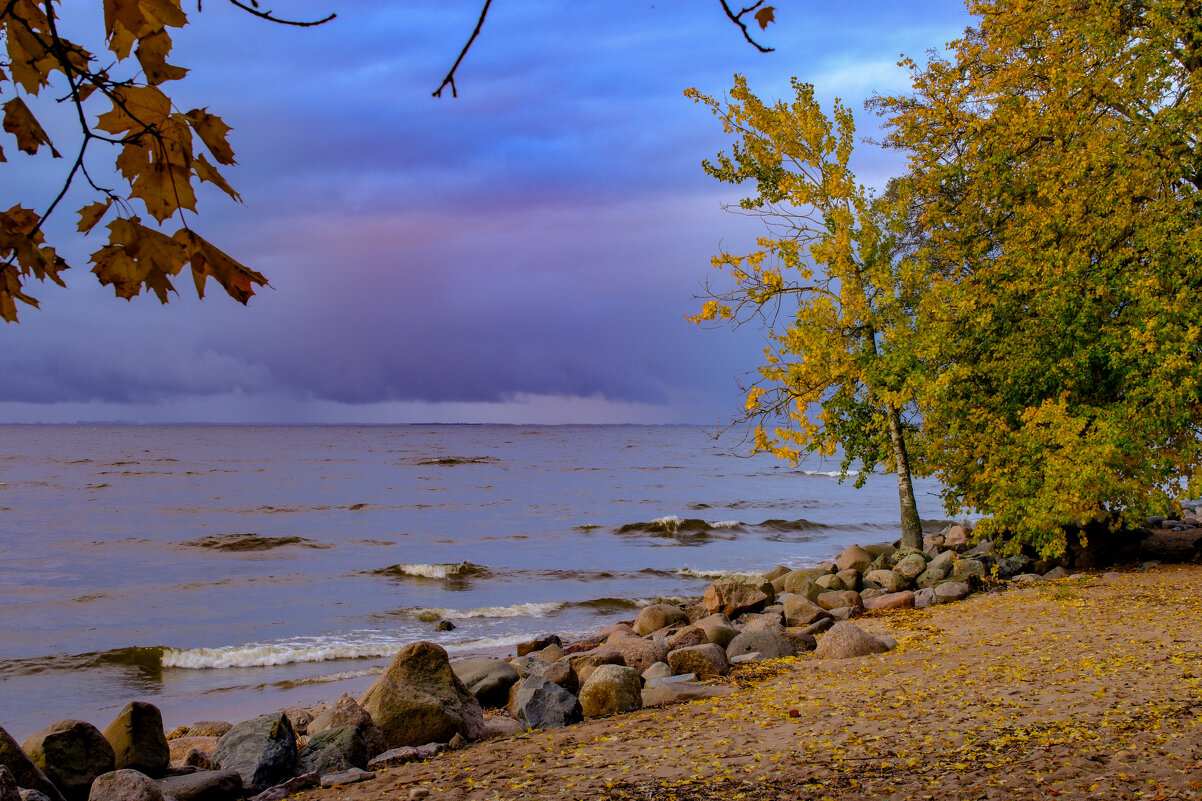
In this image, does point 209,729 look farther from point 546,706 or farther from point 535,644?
point 535,644

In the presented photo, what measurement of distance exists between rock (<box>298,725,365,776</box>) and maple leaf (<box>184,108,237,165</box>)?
5.58 m

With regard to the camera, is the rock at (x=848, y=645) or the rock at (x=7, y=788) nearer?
the rock at (x=7, y=788)

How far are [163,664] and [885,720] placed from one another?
11747mm

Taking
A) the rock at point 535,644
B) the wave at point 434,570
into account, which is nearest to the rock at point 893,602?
the rock at point 535,644

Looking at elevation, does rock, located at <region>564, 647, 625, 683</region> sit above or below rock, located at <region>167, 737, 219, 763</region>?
above

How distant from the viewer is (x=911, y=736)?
18.7 ft

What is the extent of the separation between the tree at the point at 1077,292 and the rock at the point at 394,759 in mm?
8617

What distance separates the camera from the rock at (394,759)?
22.0 ft

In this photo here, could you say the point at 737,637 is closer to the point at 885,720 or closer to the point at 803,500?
the point at 885,720

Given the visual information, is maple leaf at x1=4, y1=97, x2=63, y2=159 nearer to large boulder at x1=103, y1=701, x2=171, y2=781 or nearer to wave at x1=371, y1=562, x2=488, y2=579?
large boulder at x1=103, y1=701, x2=171, y2=781

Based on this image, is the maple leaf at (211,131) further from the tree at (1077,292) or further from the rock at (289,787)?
the tree at (1077,292)

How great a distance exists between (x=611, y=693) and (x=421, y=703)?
1.77 m

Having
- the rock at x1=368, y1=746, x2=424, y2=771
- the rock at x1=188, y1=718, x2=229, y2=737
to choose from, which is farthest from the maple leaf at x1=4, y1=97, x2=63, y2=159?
the rock at x1=188, y1=718, x2=229, y2=737

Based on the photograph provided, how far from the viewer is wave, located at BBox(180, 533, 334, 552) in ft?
86.1
